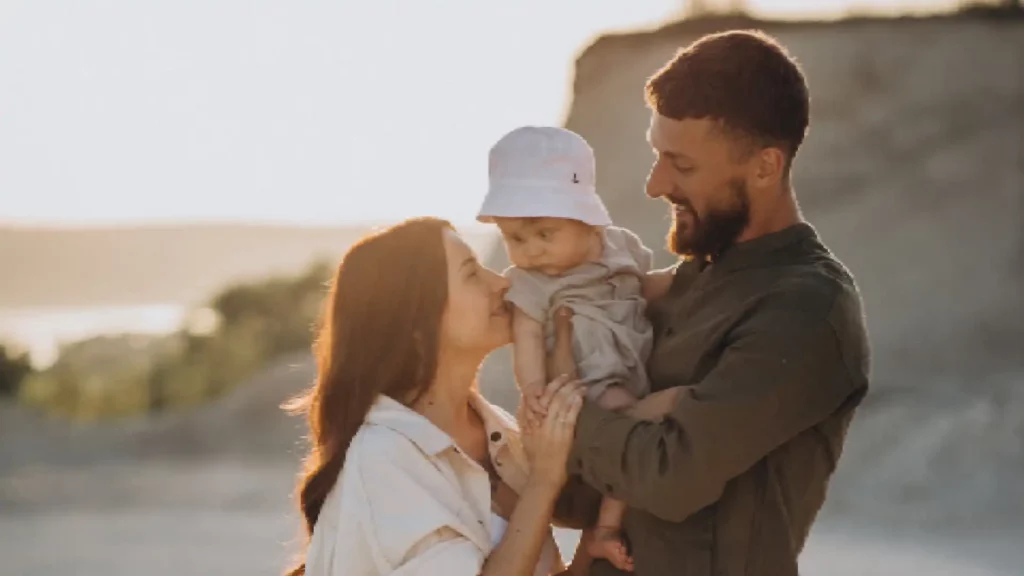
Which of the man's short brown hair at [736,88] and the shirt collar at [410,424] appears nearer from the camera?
the man's short brown hair at [736,88]

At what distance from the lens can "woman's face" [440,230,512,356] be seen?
3.89m

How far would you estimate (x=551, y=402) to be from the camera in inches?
143

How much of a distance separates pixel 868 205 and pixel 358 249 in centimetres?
1445

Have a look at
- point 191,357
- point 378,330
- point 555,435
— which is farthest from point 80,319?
point 555,435

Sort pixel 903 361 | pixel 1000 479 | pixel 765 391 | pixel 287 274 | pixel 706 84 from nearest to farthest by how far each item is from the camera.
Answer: pixel 765 391 < pixel 706 84 < pixel 1000 479 < pixel 903 361 < pixel 287 274

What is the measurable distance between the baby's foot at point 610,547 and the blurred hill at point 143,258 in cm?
6316

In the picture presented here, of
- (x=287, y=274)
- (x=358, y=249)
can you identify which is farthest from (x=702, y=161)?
(x=287, y=274)

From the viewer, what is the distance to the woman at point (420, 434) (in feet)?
11.9

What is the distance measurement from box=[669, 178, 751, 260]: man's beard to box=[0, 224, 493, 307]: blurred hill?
63.3 meters

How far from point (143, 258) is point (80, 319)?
2804 centimetres

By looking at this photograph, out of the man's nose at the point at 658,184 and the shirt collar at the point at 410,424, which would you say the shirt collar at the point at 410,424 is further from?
the man's nose at the point at 658,184

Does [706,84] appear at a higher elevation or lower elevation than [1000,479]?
higher

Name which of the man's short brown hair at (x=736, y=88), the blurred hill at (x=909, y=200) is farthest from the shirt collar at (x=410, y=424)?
the blurred hill at (x=909, y=200)

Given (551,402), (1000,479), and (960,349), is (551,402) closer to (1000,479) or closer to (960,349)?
(1000,479)
